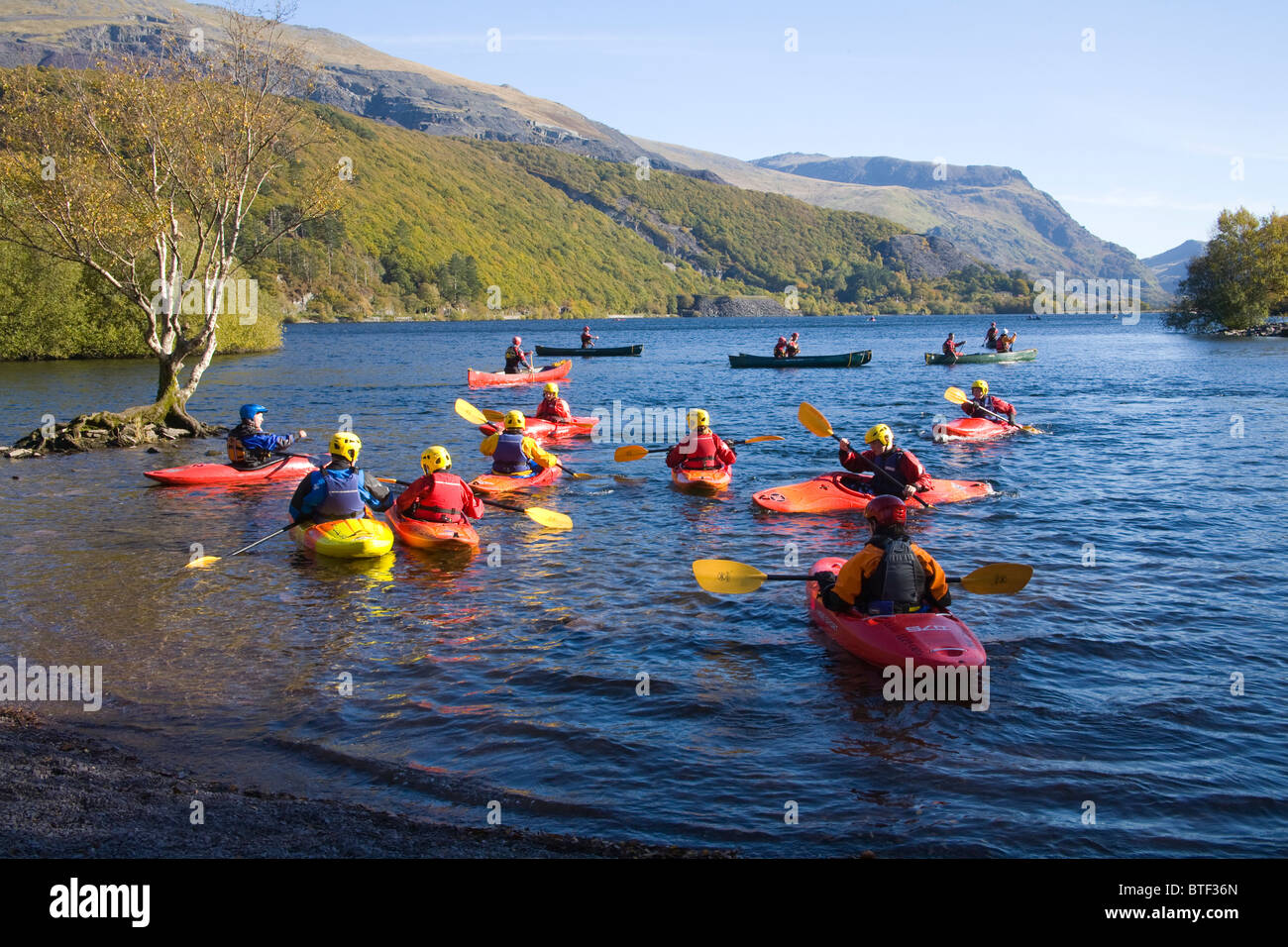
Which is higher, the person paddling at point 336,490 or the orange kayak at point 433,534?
the person paddling at point 336,490

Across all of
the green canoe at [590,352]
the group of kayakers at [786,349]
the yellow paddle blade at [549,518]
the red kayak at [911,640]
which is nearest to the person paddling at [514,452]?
the yellow paddle blade at [549,518]

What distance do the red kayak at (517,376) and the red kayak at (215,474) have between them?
1992 centimetres

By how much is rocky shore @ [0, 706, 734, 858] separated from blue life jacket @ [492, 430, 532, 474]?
1268cm

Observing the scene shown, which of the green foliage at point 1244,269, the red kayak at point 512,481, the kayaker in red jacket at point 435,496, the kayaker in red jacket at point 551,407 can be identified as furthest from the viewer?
the green foliage at point 1244,269

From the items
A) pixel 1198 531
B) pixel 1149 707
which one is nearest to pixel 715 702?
Answer: pixel 1149 707

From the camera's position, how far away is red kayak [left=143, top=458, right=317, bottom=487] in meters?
20.3

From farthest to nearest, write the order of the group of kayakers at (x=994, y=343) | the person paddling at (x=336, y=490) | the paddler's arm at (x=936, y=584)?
the group of kayakers at (x=994, y=343)
the person paddling at (x=336, y=490)
the paddler's arm at (x=936, y=584)

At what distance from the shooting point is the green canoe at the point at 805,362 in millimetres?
58188

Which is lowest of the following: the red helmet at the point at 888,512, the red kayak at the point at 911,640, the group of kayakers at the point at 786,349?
the red kayak at the point at 911,640

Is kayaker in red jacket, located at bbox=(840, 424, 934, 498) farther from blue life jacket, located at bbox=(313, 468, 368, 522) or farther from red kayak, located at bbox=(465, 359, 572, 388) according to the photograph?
red kayak, located at bbox=(465, 359, 572, 388)

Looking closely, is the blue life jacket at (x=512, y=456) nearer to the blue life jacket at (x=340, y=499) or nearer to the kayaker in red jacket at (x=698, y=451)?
the kayaker in red jacket at (x=698, y=451)

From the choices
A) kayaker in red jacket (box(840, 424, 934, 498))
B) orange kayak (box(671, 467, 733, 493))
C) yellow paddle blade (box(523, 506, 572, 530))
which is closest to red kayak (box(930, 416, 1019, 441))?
orange kayak (box(671, 467, 733, 493))

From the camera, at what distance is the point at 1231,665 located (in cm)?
1016
